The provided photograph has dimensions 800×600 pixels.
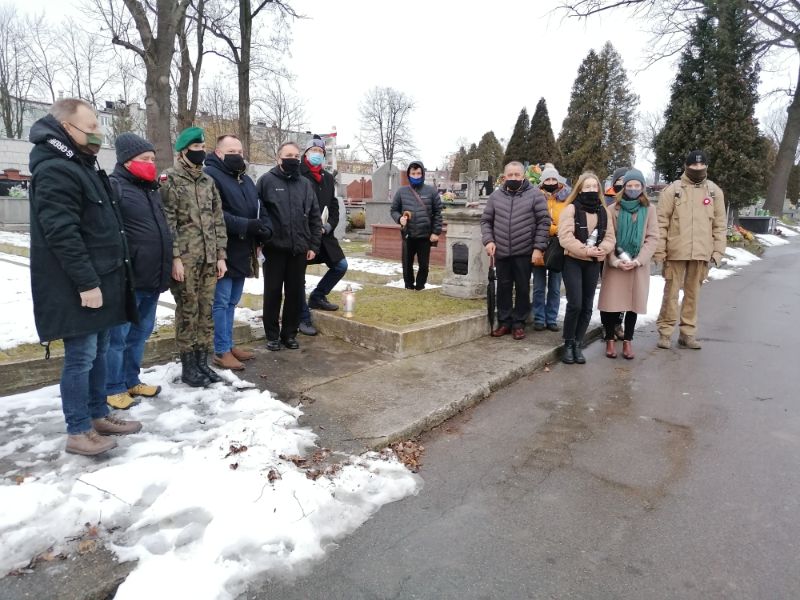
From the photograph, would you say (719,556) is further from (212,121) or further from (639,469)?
(212,121)

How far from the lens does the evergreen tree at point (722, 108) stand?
870 inches

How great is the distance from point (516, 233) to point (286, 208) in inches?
100

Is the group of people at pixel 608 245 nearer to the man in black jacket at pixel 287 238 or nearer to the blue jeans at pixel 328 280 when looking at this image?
the blue jeans at pixel 328 280

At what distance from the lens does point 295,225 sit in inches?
196

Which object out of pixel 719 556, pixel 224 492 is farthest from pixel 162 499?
pixel 719 556

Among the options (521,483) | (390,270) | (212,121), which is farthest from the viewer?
(212,121)

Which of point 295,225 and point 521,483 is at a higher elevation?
point 295,225

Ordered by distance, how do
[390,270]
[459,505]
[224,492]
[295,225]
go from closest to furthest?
[224,492], [459,505], [295,225], [390,270]

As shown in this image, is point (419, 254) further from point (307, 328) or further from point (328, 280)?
point (307, 328)

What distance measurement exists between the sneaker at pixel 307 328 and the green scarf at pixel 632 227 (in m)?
3.47

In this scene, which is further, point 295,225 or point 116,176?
point 295,225

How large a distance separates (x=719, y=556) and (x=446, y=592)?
1326 mm

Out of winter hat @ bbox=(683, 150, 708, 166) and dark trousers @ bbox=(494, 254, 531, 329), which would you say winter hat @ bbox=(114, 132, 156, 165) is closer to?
dark trousers @ bbox=(494, 254, 531, 329)

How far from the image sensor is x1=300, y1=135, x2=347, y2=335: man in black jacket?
5703 mm
